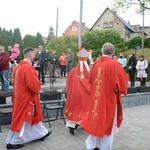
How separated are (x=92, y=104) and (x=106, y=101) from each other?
33 cm

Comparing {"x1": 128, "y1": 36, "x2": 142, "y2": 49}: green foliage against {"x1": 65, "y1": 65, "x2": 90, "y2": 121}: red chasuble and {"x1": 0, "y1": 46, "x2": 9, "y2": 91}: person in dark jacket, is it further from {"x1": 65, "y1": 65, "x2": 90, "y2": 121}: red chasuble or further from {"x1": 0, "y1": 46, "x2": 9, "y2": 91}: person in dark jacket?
{"x1": 65, "y1": 65, "x2": 90, "y2": 121}: red chasuble

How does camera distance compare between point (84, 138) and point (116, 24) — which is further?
point (116, 24)

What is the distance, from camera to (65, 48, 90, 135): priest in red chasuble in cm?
683

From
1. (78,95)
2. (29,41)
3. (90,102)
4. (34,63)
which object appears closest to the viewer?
(90,102)

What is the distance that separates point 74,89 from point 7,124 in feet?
7.10

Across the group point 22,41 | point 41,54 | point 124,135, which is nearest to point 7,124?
point 124,135

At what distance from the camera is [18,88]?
581cm

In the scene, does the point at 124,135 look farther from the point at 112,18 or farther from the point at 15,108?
the point at 112,18

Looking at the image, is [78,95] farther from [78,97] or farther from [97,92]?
[97,92]

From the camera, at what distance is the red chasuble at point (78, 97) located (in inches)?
269

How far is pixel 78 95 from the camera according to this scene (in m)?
6.83

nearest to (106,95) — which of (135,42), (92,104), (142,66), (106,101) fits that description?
(106,101)

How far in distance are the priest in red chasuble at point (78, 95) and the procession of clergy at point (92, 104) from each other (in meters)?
0.77

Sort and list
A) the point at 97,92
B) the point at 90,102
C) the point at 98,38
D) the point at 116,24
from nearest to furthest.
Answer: the point at 97,92 < the point at 90,102 < the point at 98,38 < the point at 116,24
